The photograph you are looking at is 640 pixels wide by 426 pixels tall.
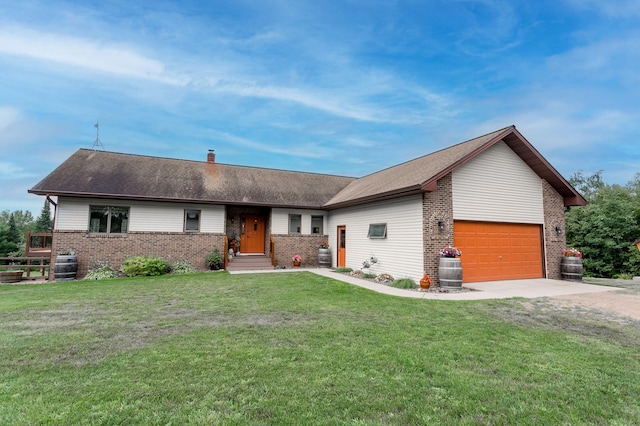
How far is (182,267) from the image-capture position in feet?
44.7

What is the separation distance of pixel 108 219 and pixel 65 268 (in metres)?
2.49

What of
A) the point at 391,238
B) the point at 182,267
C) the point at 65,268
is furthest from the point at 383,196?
the point at 65,268

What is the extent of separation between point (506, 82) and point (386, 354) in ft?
59.2

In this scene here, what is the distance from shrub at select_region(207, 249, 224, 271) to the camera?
14070mm

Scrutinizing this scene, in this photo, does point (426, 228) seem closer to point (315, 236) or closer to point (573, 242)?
point (315, 236)

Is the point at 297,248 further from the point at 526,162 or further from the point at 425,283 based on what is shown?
the point at 526,162

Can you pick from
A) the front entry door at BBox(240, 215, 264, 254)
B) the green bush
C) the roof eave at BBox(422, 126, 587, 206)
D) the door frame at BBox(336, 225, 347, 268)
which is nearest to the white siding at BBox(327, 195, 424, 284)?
the door frame at BBox(336, 225, 347, 268)

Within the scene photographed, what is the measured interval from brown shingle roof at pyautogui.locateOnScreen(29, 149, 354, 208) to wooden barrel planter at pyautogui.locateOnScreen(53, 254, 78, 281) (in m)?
2.58

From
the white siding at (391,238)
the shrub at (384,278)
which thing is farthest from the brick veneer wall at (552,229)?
the shrub at (384,278)

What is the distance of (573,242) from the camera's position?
19812 millimetres

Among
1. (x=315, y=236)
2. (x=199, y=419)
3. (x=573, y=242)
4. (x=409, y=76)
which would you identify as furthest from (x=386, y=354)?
(x=573, y=242)

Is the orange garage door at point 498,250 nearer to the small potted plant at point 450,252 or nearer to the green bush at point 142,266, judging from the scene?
the small potted plant at point 450,252

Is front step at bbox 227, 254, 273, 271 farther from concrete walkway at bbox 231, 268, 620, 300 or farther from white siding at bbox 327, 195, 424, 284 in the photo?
concrete walkway at bbox 231, 268, 620, 300

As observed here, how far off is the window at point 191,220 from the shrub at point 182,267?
1.53m
